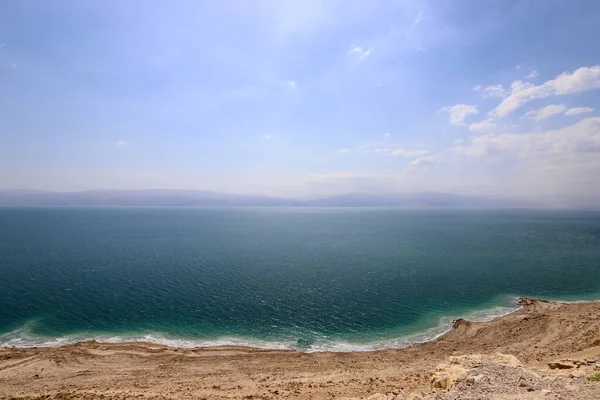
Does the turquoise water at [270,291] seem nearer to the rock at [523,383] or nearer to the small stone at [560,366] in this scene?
the small stone at [560,366]

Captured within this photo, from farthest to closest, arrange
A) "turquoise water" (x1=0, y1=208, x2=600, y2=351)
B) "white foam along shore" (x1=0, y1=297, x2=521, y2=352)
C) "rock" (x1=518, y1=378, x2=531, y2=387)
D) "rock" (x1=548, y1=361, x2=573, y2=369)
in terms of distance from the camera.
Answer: "turquoise water" (x1=0, y1=208, x2=600, y2=351) → "white foam along shore" (x1=0, y1=297, x2=521, y2=352) → "rock" (x1=548, y1=361, x2=573, y2=369) → "rock" (x1=518, y1=378, x2=531, y2=387)

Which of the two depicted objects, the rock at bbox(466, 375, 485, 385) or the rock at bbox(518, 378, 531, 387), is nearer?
the rock at bbox(518, 378, 531, 387)

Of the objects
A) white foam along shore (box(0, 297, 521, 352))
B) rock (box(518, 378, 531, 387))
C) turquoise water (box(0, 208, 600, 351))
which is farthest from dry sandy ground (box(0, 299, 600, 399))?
turquoise water (box(0, 208, 600, 351))

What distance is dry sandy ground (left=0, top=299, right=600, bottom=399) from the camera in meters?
22.5

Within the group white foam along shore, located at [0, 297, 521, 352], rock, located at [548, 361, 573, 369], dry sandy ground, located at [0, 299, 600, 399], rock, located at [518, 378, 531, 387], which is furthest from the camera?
white foam along shore, located at [0, 297, 521, 352]

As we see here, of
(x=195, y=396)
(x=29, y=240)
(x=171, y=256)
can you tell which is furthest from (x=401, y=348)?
(x=29, y=240)

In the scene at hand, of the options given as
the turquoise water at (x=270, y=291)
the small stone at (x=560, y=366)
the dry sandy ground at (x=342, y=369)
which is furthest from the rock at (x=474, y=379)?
the turquoise water at (x=270, y=291)

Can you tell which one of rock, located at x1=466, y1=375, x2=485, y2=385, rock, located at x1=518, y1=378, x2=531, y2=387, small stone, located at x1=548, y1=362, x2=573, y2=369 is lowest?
small stone, located at x1=548, y1=362, x2=573, y2=369

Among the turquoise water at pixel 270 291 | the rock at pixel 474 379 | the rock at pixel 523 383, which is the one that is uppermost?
the rock at pixel 523 383

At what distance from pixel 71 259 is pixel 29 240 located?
62.7 meters

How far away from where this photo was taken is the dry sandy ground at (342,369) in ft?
73.7

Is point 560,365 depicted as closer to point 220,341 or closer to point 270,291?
point 220,341

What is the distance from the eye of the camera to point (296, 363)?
3691 cm

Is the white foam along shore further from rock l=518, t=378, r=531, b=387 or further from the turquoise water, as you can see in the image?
rock l=518, t=378, r=531, b=387
